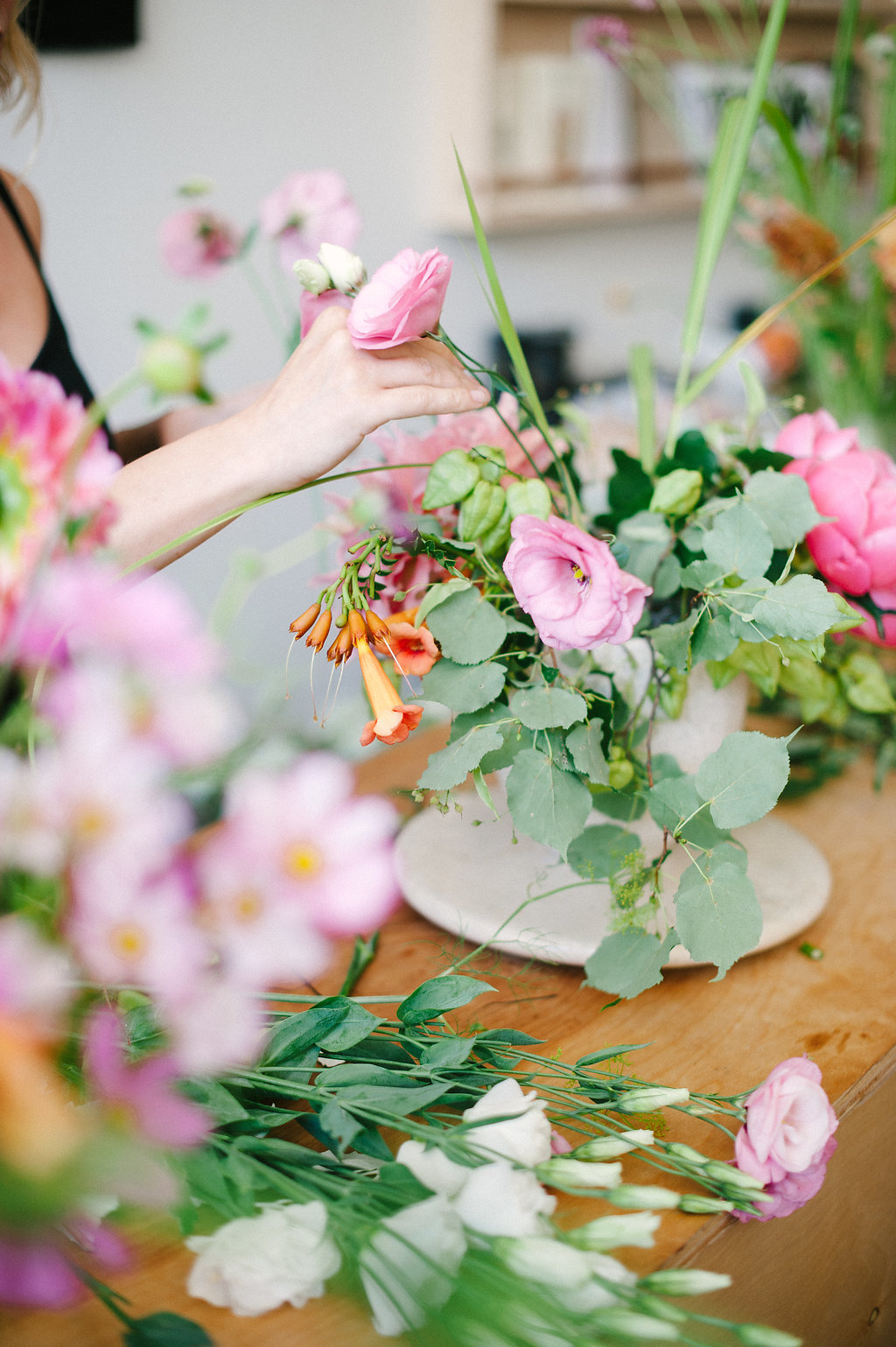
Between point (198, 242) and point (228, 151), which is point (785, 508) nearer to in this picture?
point (198, 242)

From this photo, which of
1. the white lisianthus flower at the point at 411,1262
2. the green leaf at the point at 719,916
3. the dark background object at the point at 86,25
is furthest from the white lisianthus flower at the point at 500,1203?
the dark background object at the point at 86,25

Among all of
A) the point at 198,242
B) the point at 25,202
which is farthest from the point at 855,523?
the point at 25,202

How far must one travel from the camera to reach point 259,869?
22cm

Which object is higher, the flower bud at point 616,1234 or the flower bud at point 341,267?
the flower bud at point 341,267

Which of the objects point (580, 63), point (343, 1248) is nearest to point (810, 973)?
point (343, 1248)

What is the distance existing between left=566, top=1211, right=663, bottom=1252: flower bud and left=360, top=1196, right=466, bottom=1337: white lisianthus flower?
1.6 inches

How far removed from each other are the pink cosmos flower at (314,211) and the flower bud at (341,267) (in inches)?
9.9

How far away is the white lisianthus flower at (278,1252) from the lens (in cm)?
33

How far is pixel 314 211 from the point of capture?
2.31 ft

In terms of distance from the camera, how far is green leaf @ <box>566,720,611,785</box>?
0.47 meters

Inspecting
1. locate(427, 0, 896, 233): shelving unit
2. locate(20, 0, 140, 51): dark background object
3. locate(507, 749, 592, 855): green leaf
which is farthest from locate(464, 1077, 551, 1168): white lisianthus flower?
locate(427, 0, 896, 233): shelving unit

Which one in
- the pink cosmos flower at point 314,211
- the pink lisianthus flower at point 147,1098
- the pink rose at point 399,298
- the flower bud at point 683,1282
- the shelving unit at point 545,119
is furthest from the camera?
the shelving unit at point 545,119

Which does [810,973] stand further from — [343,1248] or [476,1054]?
[343,1248]

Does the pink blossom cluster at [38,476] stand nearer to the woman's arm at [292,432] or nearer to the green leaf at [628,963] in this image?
Answer: the woman's arm at [292,432]
